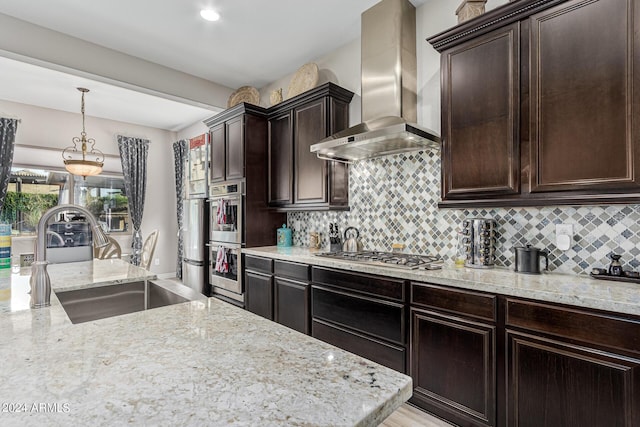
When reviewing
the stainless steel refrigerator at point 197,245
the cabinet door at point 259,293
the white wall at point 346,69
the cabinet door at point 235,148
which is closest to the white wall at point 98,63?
the cabinet door at point 235,148

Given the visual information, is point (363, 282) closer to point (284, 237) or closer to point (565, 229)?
point (565, 229)

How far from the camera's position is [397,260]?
237 centimetres

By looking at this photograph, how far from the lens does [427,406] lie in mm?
2021

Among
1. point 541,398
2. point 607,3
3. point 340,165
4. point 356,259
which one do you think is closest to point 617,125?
point 607,3

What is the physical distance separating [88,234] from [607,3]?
3.97 m

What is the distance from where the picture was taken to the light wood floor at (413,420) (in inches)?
77.1

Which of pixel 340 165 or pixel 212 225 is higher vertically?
pixel 340 165

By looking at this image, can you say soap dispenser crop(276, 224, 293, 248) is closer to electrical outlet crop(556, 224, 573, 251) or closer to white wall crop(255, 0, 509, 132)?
white wall crop(255, 0, 509, 132)

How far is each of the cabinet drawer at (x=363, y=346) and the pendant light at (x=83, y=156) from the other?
3474 millimetres

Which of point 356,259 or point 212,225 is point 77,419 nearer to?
point 356,259

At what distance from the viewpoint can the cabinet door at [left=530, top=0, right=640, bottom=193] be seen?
1542 millimetres

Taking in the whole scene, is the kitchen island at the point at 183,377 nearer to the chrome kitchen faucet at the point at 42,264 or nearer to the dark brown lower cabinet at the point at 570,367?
the chrome kitchen faucet at the point at 42,264

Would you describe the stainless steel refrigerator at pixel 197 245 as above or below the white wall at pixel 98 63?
below

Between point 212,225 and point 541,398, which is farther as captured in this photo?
point 212,225
